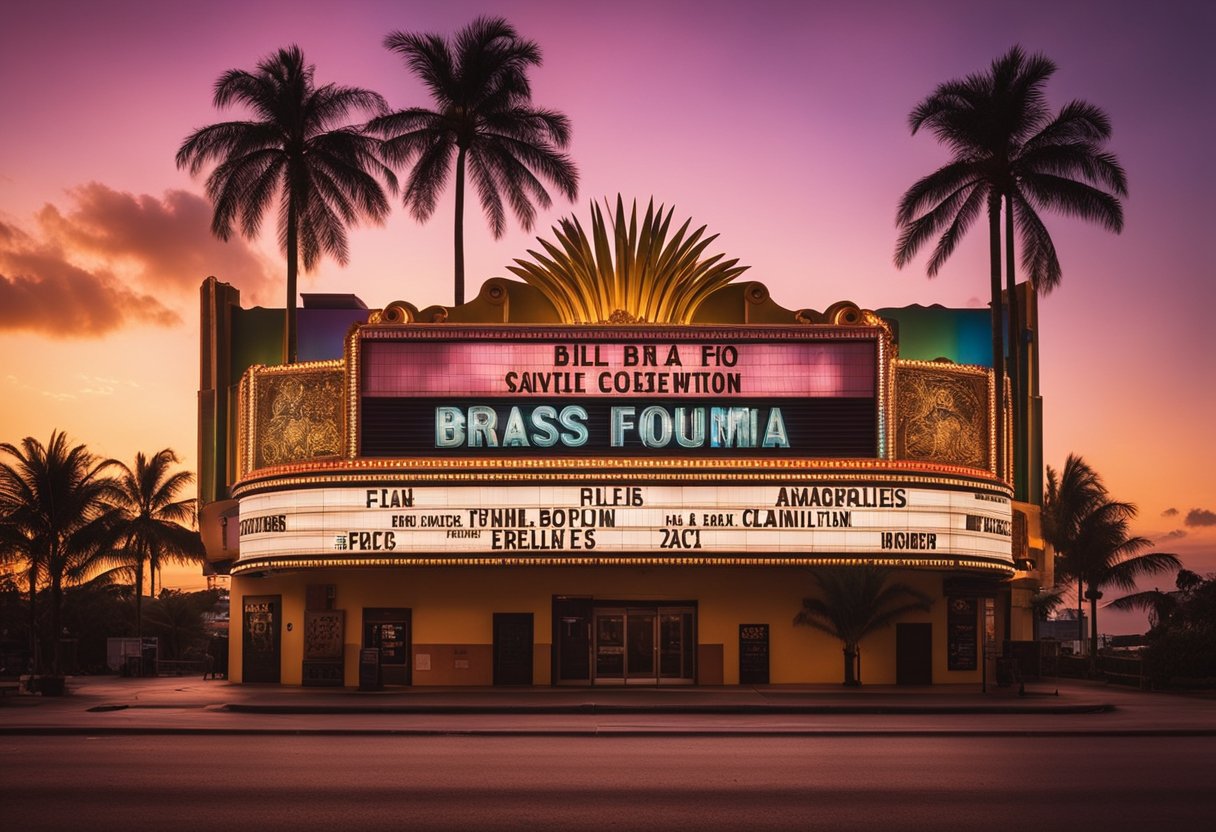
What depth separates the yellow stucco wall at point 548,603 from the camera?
124ft

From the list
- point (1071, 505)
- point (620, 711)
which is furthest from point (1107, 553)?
point (620, 711)

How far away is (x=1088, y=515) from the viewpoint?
57219 millimetres

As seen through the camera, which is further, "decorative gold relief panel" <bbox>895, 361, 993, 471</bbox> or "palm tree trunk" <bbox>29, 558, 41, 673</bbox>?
"palm tree trunk" <bbox>29, 558, 41, 673</bbox>

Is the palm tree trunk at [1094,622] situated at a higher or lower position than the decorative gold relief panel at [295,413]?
lower

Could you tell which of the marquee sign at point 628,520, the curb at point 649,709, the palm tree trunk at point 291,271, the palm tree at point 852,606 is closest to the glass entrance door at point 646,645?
the palm tree at point 852,606

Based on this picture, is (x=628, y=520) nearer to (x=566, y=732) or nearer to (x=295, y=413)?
(x=295, y=413)

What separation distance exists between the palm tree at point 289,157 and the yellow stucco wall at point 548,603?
9638 millimetres

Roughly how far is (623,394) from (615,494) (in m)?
2.73

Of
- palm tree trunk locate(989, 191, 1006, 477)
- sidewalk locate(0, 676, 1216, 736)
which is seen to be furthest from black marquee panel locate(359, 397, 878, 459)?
palm tree trunk locate(989, 191, 1006, 477)

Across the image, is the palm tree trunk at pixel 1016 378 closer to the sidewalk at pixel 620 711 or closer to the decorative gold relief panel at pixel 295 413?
the sidewalk at pixel 620 711

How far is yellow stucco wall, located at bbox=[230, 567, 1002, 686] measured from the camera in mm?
37844

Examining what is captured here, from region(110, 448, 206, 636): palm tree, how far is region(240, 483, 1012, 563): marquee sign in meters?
29.0

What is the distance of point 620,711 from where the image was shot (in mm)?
29078

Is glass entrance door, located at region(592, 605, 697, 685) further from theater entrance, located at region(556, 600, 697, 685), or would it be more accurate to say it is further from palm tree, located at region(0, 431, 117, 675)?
palm tree, located at region(0, 431, 117, 675)
